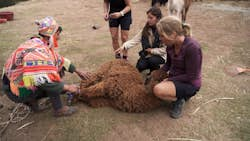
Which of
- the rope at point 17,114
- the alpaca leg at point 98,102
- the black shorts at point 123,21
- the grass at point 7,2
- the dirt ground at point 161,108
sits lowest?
the grass at point 7,2

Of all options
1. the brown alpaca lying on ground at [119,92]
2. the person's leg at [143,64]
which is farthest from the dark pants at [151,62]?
the brown alpaca lying on ground at [119,92]

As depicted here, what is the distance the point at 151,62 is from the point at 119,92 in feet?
2.71

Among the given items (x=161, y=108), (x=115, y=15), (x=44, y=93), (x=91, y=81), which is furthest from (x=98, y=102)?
(x=115, y=15)

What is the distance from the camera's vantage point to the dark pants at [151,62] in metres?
3.49

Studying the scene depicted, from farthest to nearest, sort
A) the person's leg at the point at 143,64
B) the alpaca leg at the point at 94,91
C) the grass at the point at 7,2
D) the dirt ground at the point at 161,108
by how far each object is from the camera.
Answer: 1. the grass at the point at 7,2
2. the person's leg at the point at 143,64
3. the alpaca leg at the point at 94,91
4. the dirt ground at the point at 161,108

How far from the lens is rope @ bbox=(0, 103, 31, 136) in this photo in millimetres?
2853

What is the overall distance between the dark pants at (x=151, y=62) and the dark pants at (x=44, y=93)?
1.42 m

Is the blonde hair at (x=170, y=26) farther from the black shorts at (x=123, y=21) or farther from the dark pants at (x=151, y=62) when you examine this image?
the black shorts at (x=123, y=21)

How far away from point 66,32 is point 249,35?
4.39 meters

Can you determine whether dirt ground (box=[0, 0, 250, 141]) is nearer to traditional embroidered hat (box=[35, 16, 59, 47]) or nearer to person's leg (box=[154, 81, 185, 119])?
person's leg (box=[154, 81, 185, 119])

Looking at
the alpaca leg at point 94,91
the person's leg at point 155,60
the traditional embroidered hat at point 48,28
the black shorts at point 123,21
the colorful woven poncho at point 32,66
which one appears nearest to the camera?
the colorful woven poncho at point 32,66

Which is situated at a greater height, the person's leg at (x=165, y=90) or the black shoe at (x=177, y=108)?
the person's leg at (x=165, y=90)

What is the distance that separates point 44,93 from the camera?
2781mm

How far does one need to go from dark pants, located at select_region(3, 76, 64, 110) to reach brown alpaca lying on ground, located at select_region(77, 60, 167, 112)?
1.26 ft
